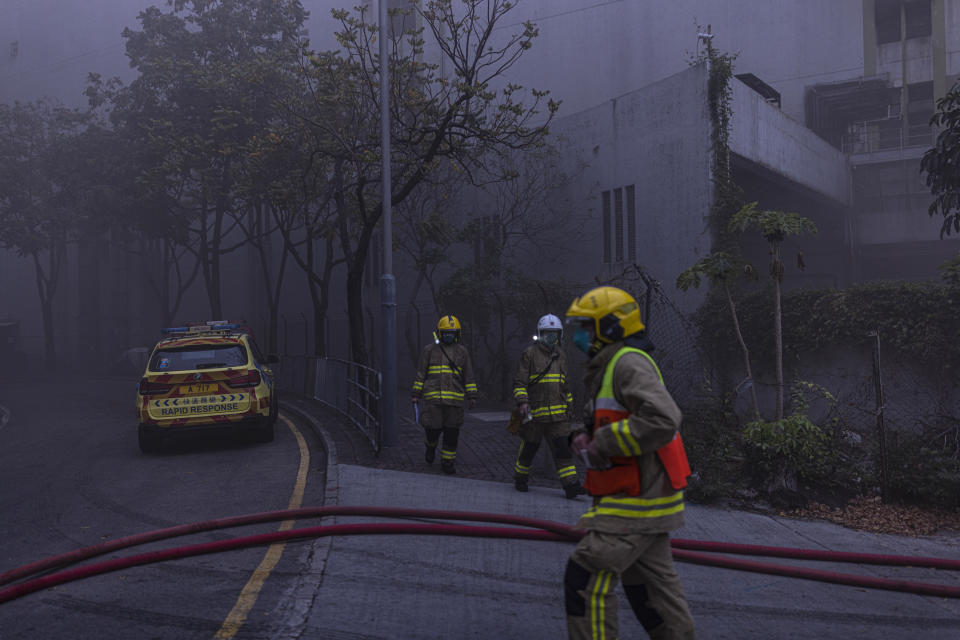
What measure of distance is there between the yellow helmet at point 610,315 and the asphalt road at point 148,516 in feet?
8.35

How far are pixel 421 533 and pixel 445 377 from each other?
3.14 metres

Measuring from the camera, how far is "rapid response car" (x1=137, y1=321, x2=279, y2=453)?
11094mm

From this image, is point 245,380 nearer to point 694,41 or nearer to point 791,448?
point 791,448

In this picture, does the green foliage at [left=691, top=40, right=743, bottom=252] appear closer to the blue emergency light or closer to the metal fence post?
the metal fence post

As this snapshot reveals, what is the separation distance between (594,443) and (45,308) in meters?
42.2

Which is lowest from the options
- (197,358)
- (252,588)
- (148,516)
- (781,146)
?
(148,516)

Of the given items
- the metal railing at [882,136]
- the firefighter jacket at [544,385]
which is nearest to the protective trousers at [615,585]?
the firefighter jacket at [544,385]

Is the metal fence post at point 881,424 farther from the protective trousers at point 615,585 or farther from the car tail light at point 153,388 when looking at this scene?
the car tail light at point 153,388

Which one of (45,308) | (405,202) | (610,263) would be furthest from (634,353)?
(45,308)

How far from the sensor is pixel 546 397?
798cm

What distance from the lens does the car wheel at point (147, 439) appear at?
11163 millimetres

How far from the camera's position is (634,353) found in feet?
11.7

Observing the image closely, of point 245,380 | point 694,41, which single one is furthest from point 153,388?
point 694,41

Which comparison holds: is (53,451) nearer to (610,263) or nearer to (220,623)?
(220,623)
